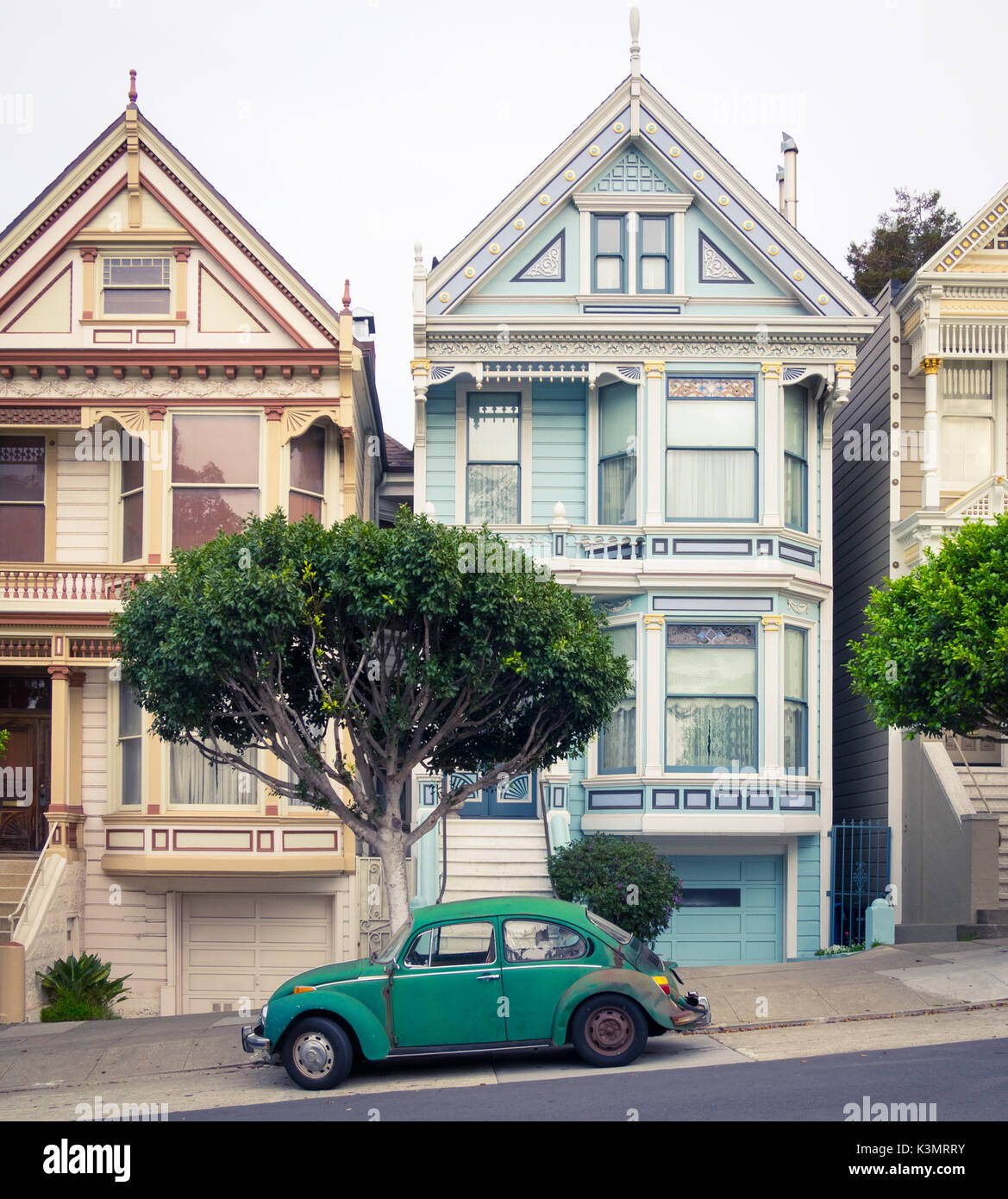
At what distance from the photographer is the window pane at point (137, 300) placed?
2086 centimetres

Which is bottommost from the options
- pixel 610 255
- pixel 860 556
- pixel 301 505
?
pixel 860 556

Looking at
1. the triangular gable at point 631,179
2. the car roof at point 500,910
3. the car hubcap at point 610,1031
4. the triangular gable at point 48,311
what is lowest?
the car hubcap at point 610,1031

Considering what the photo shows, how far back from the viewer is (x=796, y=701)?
20969 mm

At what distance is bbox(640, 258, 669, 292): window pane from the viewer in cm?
2130

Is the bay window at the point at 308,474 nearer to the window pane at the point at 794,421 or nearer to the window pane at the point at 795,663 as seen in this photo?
the window pane at the point at 794,421

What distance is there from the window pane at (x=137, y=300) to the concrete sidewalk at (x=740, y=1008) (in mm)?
10048

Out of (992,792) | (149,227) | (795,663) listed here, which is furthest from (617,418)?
(992,792)

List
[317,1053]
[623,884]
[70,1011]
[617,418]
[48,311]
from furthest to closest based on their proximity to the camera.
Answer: [617,418]
[48,311]
[70,1011]
[623,884]
[317,1053]

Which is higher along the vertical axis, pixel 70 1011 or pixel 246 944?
pixel 246 944

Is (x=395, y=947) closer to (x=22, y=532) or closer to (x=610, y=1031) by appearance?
(x=610, y=1031)

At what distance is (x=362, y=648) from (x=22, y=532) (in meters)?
8.55

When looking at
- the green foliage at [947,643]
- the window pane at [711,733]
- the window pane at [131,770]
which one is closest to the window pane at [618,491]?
the window pane at [711,733]

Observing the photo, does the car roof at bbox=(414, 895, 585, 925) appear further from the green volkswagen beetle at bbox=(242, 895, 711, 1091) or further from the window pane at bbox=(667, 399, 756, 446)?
the window pane at bbox=(667, 399, 756, 446)

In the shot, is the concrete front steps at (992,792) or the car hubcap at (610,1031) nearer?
the car hubcap at (610,1031)
